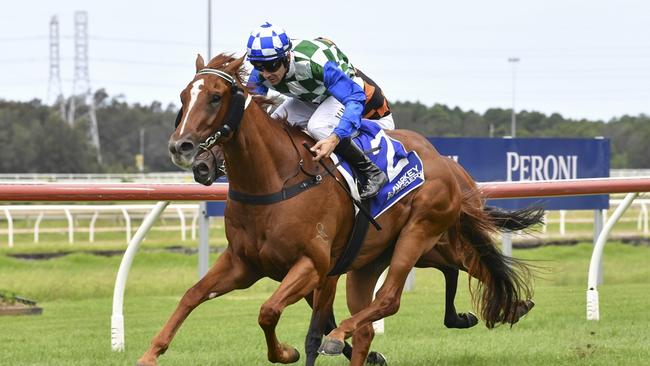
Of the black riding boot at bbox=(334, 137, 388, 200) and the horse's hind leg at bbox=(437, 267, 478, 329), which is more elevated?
the black riding boot at bbox=(334, 137, 388, 200)

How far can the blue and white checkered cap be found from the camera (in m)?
5.08

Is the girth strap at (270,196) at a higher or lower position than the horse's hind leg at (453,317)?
higher

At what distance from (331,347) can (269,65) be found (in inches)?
49.9

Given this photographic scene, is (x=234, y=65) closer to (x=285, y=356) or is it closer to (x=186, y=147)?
(x=186, y=147)

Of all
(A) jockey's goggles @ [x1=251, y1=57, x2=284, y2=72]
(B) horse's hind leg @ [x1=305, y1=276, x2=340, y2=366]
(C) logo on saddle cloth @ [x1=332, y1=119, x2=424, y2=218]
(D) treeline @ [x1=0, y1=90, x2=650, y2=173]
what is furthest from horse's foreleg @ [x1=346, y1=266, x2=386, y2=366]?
(D) treeline @ [x1=0, y1=90, x2=650, y2=173]

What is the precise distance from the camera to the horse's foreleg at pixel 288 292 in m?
4.90

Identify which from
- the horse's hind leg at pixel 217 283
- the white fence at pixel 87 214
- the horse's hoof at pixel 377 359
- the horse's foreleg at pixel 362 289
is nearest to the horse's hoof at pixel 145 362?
the horse's hind leg at pixel 217 283

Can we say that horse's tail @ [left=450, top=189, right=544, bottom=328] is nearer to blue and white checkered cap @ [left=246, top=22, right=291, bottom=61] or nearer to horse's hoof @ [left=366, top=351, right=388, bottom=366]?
horse's hoof @ [left=366, top=351, right=388, bottom=366]

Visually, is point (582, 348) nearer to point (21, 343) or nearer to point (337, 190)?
point (337, 190)

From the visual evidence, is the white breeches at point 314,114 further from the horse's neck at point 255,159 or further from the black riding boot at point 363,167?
the horse's neck at point 255,159

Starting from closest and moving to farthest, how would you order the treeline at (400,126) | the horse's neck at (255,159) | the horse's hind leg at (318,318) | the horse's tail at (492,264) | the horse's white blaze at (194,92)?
the horse's white blaze at (194,92)
the horse's neck at (255,159)
the horse's hind leg at (318,318)
the horse's tail at (492,264)
the treeline at (400,126)

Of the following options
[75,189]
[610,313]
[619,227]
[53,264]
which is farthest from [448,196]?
[619,227]

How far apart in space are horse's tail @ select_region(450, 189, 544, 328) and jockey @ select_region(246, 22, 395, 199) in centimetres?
102

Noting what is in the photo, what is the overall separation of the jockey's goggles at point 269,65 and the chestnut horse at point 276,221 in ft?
0.33
